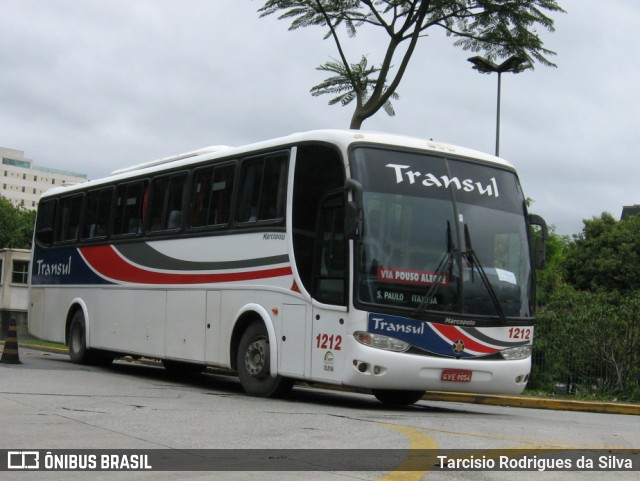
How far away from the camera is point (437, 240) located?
41.7 feet

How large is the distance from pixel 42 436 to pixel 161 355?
816cm

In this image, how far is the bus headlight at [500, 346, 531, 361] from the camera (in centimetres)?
1316

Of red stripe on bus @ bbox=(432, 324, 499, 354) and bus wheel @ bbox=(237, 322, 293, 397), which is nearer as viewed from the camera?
red stripe on bus @ bbox=(432, 324, 499, 354)

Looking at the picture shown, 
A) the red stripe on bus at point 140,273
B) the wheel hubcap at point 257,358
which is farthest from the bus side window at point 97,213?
the wheel hubcap at point 257,358

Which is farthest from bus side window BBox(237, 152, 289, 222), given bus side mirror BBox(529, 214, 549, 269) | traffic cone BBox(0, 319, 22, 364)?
traffic cone BBox(0, 319, 22, 364)

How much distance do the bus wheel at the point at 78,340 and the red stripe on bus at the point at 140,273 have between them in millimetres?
1311

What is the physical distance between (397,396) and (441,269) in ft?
8.75

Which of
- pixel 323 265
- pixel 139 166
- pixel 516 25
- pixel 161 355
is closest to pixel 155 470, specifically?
pixel 323 265

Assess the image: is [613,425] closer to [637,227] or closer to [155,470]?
[155,470]

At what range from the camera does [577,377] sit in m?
18.8

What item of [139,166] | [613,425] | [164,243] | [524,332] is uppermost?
[139,166]

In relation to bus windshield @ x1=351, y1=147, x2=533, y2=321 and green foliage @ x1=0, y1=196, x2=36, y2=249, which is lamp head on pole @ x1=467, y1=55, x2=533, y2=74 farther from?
green foliage @ x1=0, y1=196, x2=36, y2=249

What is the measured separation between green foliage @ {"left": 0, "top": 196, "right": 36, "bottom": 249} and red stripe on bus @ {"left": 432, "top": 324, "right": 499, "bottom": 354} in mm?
79130

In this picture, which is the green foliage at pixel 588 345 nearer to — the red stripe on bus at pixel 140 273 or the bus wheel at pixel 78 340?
the red stripe on bus at pixel 140 273
